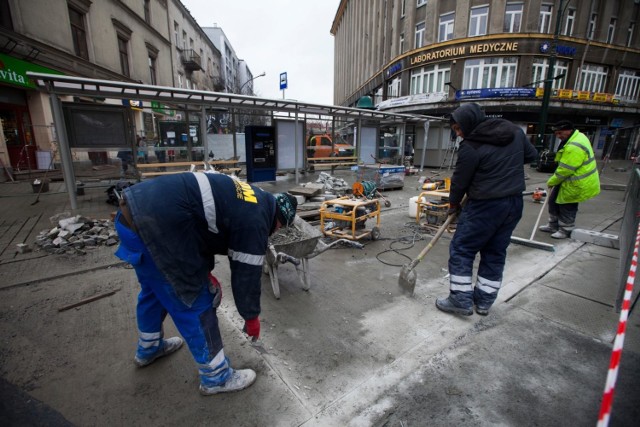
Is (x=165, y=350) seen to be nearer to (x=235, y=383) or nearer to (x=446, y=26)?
(x=235, y=383)

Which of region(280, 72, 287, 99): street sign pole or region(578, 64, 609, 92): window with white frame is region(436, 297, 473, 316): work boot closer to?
region(280, 72, 287, 99): street sign pole

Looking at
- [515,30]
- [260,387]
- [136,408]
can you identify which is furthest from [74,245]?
[515,30]

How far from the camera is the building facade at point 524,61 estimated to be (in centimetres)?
2056

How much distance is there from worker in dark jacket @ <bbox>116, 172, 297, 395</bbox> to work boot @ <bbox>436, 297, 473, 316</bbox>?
1949 mm

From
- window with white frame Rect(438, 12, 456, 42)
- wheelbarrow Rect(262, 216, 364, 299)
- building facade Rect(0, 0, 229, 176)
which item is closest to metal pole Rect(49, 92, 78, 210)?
building facade Rect(0, 0, 229, 176)

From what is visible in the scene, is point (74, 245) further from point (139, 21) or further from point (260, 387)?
point (139, 21)

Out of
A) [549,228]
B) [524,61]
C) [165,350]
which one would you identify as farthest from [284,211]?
[524,61]

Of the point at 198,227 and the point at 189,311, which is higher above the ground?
the point at 198,227

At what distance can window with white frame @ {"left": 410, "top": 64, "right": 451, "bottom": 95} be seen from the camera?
2270 cm

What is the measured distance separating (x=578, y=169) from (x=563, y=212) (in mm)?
839

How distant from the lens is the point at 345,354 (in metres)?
2.42

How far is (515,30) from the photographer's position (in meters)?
20.7

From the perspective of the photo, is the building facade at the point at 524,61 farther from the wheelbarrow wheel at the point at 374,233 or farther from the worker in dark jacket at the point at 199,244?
the worker in dark jacket at the point at 199,244

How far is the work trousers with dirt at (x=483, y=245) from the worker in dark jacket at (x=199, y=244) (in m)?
1.93
